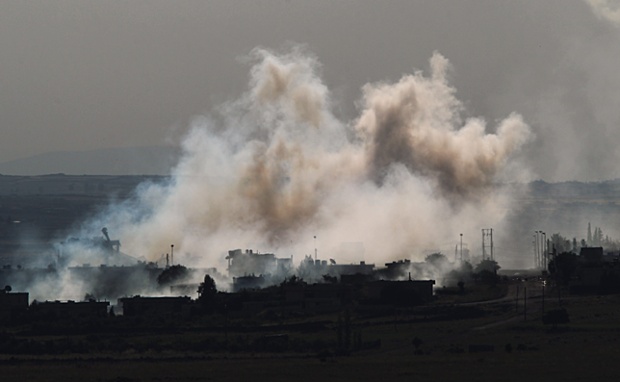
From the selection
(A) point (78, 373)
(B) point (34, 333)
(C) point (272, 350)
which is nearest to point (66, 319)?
(B) point (34, 333)

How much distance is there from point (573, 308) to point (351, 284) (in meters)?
28.0

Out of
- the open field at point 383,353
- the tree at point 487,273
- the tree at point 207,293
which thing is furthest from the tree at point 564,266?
the tree at point 207,293

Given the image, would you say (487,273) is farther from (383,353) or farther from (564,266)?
(383,353)

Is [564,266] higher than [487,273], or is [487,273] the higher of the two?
[564,266]

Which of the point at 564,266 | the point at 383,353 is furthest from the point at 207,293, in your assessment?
the point at 383,353

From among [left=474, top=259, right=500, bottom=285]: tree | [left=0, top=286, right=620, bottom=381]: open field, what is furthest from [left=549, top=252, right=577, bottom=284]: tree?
[left=0, top=286, right=620, bottom=381]: open field

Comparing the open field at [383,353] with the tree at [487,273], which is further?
the tree at [487,273]

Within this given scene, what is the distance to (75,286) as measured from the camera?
619 ft

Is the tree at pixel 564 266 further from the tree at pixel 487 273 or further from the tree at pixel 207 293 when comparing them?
the tree at pixel 207 293

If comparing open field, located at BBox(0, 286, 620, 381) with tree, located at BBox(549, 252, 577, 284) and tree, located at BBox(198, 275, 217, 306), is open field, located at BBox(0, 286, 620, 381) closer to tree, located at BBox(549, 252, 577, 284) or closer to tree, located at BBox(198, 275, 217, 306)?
tree, located at BBox(198, 275, 217, 306)

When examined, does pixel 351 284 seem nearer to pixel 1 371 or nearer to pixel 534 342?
pixel 534 342

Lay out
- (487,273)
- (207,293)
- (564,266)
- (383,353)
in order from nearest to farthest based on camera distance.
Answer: (383,353), (207,293), (564,266), (487,273)

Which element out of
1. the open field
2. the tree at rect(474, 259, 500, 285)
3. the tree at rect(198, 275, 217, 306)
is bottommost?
the open field

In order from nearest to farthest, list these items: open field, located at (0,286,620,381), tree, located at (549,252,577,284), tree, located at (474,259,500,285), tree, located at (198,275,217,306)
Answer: open field, located at (0,286,620,381), tree, located at (198,275,217,306), tree, located at (549,252,577,284), tree, located at (474,259,500,285)
